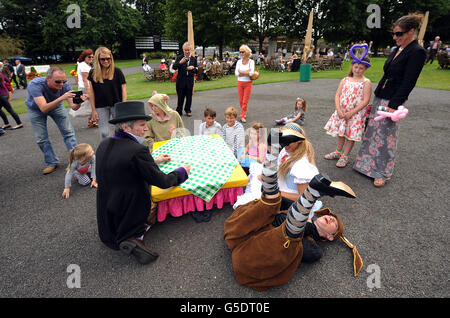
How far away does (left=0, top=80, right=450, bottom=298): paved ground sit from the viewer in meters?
2.20

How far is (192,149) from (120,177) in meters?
1.57

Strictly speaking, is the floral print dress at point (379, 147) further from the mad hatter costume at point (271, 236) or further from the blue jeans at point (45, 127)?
the blue jeans at point (45, 127)

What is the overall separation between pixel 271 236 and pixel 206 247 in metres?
1.04

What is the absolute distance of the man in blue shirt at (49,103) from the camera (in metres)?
3.84

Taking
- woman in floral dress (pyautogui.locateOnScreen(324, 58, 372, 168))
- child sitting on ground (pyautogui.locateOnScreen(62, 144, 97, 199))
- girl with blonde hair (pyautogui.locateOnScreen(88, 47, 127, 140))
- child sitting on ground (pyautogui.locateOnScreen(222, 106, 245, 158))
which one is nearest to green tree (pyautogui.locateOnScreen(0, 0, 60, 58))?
girl with blonde hair (pyautogui.locateOnScreen(88, 47, 127, 140))

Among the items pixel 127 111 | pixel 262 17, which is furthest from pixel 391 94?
pixel 262 17

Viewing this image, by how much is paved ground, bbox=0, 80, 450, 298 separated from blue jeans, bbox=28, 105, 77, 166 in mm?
405

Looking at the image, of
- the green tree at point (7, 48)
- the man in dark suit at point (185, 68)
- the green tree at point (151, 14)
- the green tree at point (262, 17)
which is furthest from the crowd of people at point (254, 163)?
the green tree at point (151, 14)

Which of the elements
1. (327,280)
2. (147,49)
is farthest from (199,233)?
(147,49)

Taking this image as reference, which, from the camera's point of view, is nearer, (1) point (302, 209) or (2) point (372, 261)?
(1) point (302, 209)

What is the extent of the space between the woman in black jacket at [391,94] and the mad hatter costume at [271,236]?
2056 millimetres

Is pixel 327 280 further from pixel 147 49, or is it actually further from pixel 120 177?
pixel 147 49

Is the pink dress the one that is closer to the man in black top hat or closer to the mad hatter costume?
the mad hatter costume

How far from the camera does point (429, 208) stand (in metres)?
3.26
